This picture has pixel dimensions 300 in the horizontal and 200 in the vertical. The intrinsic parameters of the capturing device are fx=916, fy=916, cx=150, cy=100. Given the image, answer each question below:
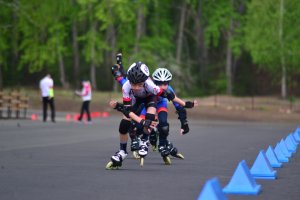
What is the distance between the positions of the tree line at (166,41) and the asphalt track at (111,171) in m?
32.0

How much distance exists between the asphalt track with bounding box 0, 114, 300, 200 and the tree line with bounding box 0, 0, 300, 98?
3196 centimetres

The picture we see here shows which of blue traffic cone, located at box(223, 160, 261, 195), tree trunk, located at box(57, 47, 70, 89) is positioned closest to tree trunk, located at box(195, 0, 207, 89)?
tree trunk, located at box(57, 47, 70, 89)

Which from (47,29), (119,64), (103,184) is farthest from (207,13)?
(103,184)

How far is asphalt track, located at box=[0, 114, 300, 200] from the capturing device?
37.2 ft

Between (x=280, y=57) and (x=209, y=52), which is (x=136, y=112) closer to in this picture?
(x=280, y=57)

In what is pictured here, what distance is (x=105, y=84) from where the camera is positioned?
235ft

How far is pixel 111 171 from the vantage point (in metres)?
14.6

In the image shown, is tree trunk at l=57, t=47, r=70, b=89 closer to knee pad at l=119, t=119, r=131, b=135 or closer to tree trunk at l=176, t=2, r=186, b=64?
tree trunk at l=176, t=2, r=186, b=64

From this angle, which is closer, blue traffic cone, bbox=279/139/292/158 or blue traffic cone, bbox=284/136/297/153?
blue traffic cone, bbox=279/139/292/158

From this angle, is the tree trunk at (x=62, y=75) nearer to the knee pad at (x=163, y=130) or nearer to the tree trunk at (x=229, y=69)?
the tree trunk at (x=229, y=69)

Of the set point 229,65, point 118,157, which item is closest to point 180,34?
point 229,65

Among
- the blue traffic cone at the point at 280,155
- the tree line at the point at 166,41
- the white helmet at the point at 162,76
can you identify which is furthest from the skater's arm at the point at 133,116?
the tree line at the point at 166,41

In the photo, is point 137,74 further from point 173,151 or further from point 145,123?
point 173,151

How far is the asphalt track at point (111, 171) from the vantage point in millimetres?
11352
